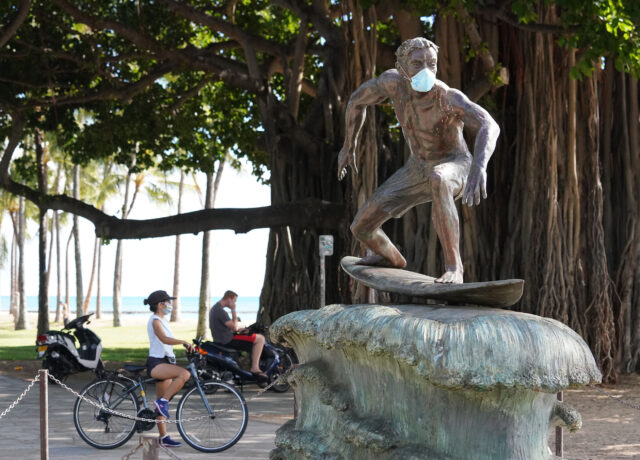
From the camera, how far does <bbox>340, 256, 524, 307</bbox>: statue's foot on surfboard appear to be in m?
5.33

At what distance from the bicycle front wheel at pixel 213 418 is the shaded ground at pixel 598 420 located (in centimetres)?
19

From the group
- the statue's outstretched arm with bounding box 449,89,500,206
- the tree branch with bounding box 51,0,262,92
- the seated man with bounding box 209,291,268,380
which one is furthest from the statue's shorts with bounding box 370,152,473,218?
the tree branch with bounding box 51,0,262,92

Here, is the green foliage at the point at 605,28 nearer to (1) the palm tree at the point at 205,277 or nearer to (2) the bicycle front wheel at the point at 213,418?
(2) the bicycle front wheel at the point at 213,418

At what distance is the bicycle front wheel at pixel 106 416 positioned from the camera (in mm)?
8273

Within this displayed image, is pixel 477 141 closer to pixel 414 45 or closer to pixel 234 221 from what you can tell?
pixel 414 45

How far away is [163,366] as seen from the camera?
8.03 metres

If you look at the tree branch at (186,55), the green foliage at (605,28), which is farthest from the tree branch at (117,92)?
the green foliage at (605,28)

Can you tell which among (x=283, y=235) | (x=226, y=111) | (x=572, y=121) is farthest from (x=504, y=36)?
(x=226, y=111)

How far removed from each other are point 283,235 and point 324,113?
2.00 meters

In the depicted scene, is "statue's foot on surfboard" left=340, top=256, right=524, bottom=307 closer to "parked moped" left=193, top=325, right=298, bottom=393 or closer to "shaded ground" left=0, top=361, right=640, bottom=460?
"shaded ground" left=0, top=361, right=640, bottom=460

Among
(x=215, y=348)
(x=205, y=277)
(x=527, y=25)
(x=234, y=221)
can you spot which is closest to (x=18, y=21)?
(x=234, y=221)

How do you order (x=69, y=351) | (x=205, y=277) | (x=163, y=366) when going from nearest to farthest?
(x=163, y=366) → (x=69, y=351) → (x=205, y=277)

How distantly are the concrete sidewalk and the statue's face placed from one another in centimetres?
362

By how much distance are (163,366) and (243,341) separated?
3.93 metres
